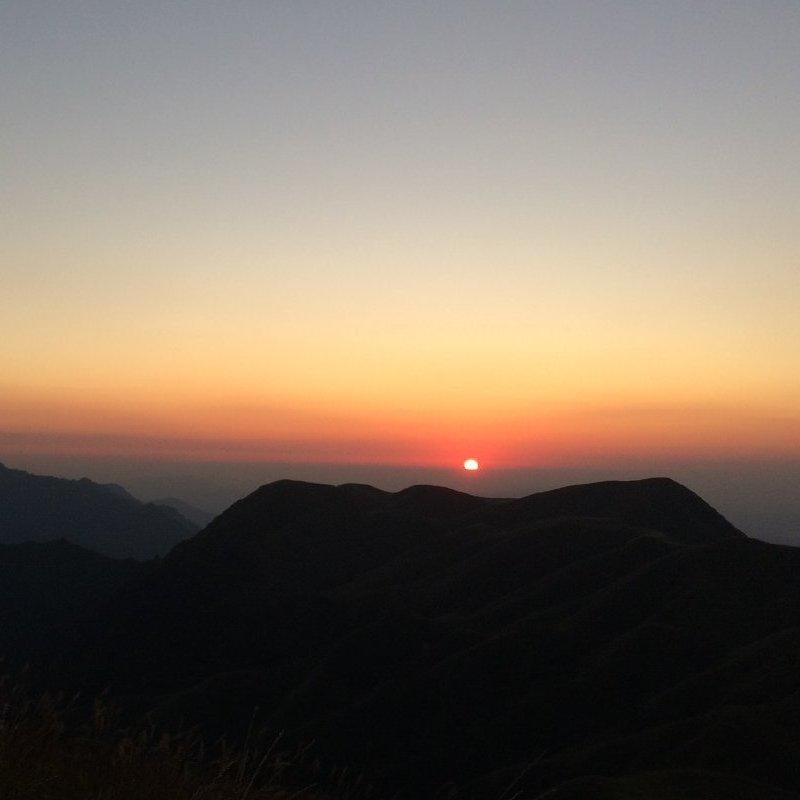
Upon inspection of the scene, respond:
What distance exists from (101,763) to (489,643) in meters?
63.6

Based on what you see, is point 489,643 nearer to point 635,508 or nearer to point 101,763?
point 635,508

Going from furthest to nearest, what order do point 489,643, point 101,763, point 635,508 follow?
1. point 635,508
2. point 489,643
3. point 101,763

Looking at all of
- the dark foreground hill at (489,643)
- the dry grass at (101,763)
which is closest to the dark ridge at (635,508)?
the dark foreground hill at (489,643)

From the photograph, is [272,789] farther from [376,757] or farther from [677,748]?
[376,757]

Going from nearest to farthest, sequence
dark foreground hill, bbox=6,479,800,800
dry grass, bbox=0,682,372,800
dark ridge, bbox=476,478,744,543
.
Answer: dry grass, bbox=0,682,372,800, dark foreground hill, bbox=6,479,800,800, dark ridge, bbox=476,478,744,543

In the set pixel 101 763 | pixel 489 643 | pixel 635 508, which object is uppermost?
pixel 101 763

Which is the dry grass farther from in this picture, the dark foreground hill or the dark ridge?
the dark ridge

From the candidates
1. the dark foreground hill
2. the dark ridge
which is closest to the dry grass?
the dark foreground hill

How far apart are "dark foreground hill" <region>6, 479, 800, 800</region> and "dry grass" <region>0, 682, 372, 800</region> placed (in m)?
10.8

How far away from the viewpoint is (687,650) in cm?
5606

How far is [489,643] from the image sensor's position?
216 ft

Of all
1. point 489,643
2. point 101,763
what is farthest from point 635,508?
point 101,763

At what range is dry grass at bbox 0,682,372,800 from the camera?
511 centimetres

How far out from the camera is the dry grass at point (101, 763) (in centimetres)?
511
